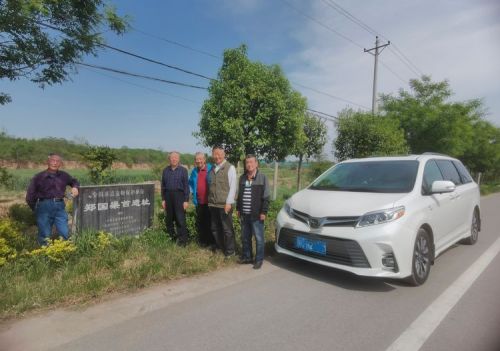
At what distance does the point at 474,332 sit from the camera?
3.10 metres

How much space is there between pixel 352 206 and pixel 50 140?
5656cm

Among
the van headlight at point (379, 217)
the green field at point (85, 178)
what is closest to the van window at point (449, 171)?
the van headlight at point (379, 217)

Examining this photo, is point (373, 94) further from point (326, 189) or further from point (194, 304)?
point (194, 304)

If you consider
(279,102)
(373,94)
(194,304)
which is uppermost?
(373,94)

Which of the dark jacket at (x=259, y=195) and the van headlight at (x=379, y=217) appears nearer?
the van headlight at (x=379, y=217)

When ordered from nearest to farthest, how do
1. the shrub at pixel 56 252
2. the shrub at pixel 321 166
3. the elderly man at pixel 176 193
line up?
the shrub at pixel 56 252
the elderly man at pixel 176 193
the shrub at pixel 321 166

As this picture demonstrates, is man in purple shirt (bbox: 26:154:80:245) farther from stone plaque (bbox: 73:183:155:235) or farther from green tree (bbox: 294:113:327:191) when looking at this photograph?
green tree (bbox: 294:113:327:191)

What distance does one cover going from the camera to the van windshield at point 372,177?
4.69 m

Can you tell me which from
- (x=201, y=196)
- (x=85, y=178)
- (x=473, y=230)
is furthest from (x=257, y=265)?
(x=85, y=178)

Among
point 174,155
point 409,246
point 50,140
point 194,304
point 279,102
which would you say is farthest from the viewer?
point 50,140

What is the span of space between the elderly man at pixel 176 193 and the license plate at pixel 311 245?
Result: 82.5 inches

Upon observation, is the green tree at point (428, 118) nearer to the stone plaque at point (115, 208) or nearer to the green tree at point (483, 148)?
the green tree at point (483, 148)

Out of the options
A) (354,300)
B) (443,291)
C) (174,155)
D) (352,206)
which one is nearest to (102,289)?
(174,155)

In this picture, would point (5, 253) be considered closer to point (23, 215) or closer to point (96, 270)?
point (96, 270)
